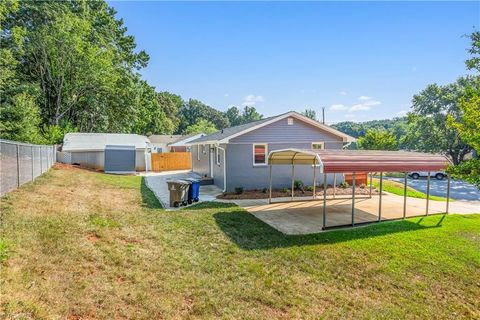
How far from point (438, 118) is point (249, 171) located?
32.4m

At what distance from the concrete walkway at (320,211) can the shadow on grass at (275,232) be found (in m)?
0.42

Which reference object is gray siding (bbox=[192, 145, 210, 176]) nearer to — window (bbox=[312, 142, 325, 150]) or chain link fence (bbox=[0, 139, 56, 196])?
window (bbox=[312, 142, 325, 150])

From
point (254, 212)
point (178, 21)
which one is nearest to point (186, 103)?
point (178, 21)

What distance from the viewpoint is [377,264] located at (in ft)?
20.4

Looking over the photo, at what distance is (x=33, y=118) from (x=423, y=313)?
2211 cm

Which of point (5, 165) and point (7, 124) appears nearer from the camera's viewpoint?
point (5, 165)

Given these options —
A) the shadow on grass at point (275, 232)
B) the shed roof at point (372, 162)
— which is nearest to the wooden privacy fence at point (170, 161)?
the shed roof at point (372, 162)

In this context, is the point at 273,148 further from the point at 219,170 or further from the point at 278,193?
the point at 219,170

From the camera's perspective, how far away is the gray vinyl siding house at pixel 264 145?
14.2 metres

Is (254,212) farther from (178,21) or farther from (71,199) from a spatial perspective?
(178,21)

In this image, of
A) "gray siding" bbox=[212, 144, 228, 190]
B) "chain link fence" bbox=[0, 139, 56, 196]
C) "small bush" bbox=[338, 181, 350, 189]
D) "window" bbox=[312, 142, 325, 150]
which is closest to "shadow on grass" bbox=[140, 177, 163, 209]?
"gray siding" bbox=[212, 144, 228, 190]

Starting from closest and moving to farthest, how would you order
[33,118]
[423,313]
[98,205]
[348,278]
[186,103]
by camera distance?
[423,313]
[348,278]
[98,205]
[33,118]
[186,103]

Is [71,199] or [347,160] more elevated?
[347,160]

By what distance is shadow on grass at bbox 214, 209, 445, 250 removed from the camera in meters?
7.17
